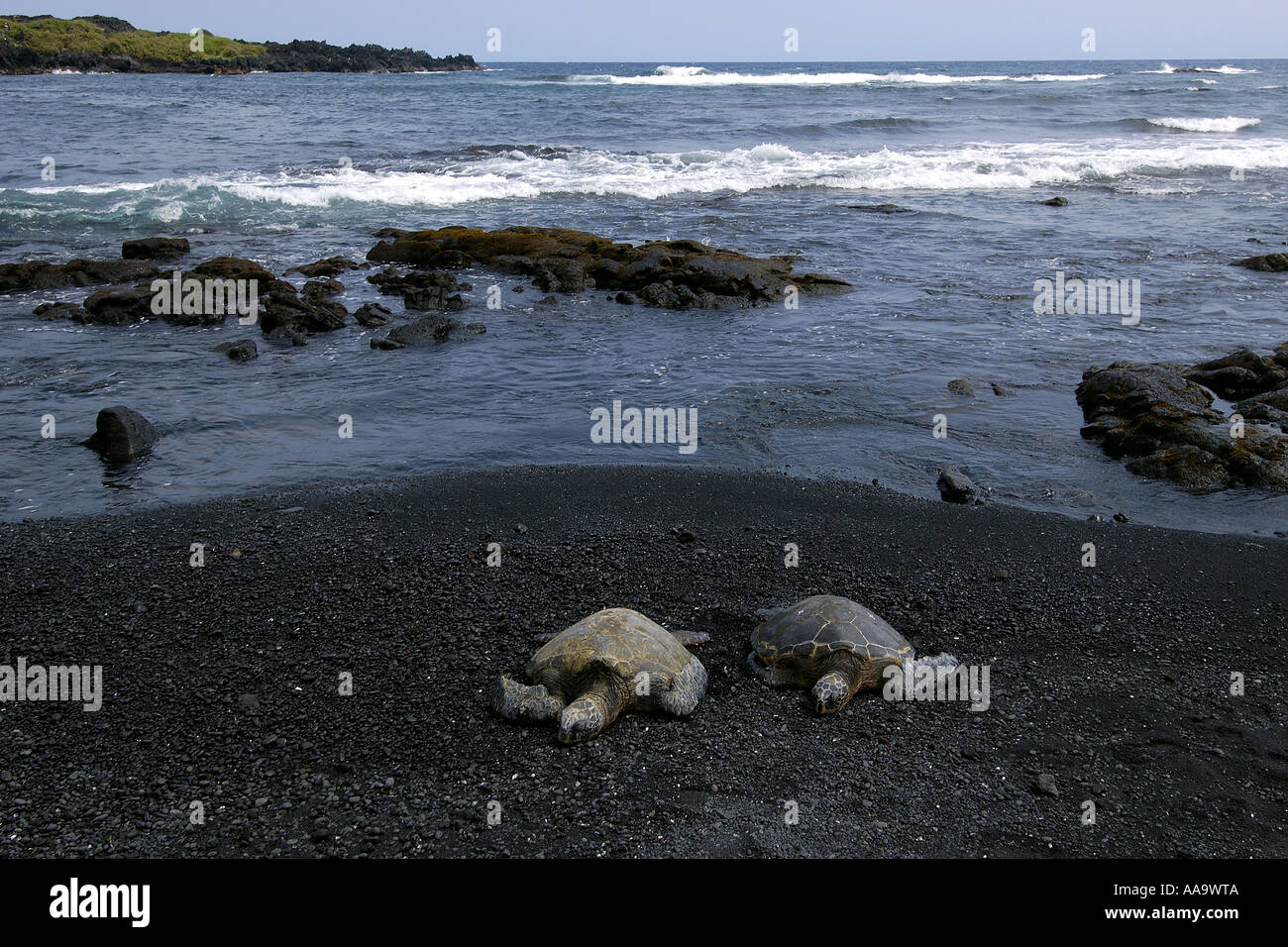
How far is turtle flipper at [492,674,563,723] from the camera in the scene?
5.66m

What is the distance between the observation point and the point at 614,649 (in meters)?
5.78

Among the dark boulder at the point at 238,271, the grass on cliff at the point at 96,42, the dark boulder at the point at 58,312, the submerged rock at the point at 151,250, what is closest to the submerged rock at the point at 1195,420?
the dark boulder at the point at 238,271

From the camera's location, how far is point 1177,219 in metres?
23.9

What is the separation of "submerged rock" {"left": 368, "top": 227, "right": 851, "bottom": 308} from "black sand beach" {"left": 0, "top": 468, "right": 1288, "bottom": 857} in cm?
859

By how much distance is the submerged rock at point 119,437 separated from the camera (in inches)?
391

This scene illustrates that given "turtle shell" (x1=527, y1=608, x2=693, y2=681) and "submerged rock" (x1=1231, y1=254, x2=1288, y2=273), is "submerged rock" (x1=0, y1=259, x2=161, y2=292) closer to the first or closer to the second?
"turtle shell" (x1=527, y1=608, x2=693, y2=681)

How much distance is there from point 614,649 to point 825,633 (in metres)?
1.44

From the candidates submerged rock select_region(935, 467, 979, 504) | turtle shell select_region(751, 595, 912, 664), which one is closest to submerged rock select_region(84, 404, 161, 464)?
turtle shell select_region(751, 595, 912, 664)

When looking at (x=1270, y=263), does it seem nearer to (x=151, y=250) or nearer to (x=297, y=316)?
(x=297, y=316)

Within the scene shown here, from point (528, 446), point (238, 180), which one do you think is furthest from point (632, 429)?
point (238, 180)

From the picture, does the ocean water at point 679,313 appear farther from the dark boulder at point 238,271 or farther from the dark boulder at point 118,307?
the dark boulder at point 238,271

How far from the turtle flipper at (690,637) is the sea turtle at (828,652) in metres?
0.35

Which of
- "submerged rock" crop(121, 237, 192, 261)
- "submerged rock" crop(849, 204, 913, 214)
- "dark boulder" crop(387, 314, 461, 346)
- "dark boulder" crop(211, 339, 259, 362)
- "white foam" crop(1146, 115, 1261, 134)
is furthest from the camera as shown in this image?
"white foam" crop(1146, 115, 1261, 134)

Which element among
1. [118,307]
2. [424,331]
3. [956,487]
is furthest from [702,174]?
[956,487]
